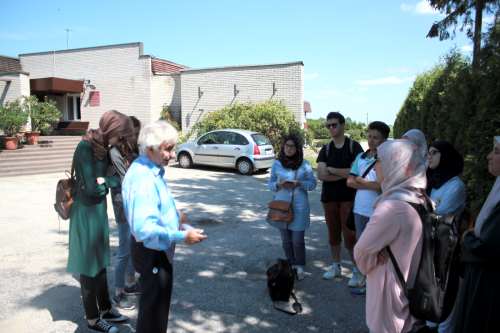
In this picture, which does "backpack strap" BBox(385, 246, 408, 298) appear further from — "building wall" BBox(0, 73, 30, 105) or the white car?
"building wall" BBox(0, 73, 30, 105)

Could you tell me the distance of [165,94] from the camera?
2197 cm

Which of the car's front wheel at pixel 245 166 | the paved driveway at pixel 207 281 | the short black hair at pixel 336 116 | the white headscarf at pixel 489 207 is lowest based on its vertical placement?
the paved driveway at pixel 207 281

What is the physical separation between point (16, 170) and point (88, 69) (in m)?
11.5

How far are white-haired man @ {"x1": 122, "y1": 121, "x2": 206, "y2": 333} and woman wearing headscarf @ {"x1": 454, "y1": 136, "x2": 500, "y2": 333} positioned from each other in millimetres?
1578

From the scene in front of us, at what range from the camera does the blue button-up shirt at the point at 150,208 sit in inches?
90.1

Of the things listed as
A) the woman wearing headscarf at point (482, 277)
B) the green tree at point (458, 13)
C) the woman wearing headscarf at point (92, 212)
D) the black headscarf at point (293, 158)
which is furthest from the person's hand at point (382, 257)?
the green tree at point (458, 13)

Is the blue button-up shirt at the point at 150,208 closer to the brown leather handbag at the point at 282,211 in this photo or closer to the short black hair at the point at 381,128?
the brown leather handbag at the point at 282,211

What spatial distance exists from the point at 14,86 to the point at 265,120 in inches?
472

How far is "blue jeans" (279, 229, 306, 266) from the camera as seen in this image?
4441 millimetres

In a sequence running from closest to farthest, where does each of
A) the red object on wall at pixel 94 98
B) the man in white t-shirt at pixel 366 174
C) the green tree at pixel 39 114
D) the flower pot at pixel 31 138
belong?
1. the man in white t-shirt at pixel 366 174
2. the flower pot at pixel 31 138
3. the green tree at pixel 39 114
4. the red object on wall at pixel 94 98

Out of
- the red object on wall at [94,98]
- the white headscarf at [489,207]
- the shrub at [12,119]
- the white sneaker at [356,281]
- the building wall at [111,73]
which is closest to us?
the white headscarf at [489,207]

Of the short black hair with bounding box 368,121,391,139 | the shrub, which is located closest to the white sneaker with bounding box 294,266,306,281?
the short black hair with bounding box 368,121,391,139

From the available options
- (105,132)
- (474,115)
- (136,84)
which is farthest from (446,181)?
(136,84)

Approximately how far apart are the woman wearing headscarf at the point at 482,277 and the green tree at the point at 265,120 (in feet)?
49.4
